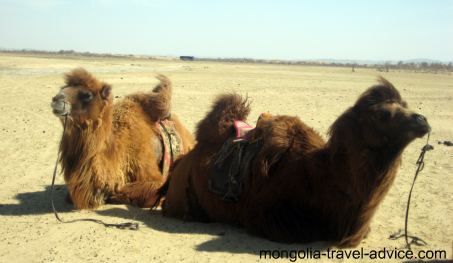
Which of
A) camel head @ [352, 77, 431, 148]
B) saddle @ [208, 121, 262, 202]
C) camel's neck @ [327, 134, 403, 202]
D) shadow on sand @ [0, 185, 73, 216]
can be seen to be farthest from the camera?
shadow on sand @ [0, 185, 73, 216]

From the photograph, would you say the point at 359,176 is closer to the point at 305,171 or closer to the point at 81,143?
the point at 305,171

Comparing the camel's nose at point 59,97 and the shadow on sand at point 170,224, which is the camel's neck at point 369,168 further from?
the camel's nose at point 59,97

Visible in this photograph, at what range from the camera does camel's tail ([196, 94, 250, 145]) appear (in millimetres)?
5746

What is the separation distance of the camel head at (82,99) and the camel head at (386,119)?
321 cm

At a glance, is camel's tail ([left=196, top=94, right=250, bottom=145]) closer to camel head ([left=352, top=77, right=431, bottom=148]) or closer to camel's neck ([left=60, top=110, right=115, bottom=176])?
camel's neck ([left=60, top=110, right=115, bottom=176])

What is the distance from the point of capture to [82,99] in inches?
240

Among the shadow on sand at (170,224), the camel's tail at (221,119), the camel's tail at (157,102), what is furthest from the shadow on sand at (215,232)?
the camel's tail at (157,102)

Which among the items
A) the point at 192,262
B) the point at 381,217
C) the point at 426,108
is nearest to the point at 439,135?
the point at 426,108

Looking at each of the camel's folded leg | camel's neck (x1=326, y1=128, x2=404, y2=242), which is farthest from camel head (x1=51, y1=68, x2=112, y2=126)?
camel's neck (x1=326, y1=128, x2=404, y2=242)

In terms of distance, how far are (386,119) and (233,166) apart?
1742 millimetres

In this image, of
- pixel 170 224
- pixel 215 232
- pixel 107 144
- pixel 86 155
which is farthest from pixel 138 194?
pixel 215 232

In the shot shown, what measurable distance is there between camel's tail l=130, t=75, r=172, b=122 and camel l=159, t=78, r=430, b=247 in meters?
1.78

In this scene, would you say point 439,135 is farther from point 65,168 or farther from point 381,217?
point 65,168

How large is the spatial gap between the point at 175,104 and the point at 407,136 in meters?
13.9
